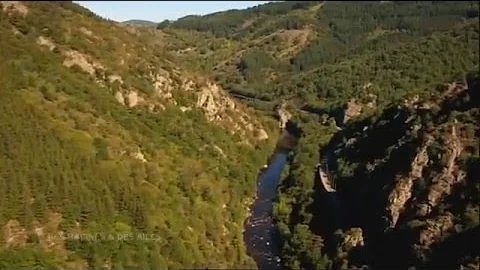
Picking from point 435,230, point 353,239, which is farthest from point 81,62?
point 435,230

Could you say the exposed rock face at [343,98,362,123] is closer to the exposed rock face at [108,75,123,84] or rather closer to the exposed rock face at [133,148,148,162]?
the exposed rock face at [108,75,123,84]

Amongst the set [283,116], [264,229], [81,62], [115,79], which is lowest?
[264,229]

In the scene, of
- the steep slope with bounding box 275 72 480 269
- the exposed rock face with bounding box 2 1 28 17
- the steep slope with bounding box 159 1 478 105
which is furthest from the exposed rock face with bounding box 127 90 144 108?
the steep slope with bounding box 159 1 478 105

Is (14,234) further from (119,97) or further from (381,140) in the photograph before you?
(381,140)

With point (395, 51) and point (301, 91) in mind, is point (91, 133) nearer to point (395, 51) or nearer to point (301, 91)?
point (301, 91)

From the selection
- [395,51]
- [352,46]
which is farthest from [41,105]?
[352,46]

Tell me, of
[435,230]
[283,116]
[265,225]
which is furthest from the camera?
[283,116]
